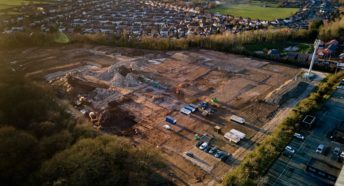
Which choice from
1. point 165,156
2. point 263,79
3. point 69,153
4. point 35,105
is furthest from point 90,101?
point 263,79

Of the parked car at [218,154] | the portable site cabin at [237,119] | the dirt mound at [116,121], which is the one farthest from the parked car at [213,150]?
the dirt mound at [116,121]

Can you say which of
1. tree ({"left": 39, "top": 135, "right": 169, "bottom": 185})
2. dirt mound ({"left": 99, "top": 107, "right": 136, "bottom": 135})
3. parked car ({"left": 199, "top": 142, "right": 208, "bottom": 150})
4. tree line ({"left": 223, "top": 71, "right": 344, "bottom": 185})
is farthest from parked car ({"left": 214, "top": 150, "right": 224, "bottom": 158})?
dirt mound ({"left": 99, "top": 107, "right": 136, "bottom": 135})

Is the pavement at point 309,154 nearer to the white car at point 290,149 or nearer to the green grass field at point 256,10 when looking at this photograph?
the white car at point 290,149

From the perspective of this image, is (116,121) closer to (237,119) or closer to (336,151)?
(237,119)

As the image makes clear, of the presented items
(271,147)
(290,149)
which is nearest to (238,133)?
(271,147)

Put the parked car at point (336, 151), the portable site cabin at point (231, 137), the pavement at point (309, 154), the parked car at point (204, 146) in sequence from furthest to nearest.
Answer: the portable site cabin at point (231, 137) < the parked car at point (204, 146) < the parked car at point (336, 151) < the pavement at point (309, 154)

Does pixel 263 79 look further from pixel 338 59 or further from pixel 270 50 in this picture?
pixel 338 59
